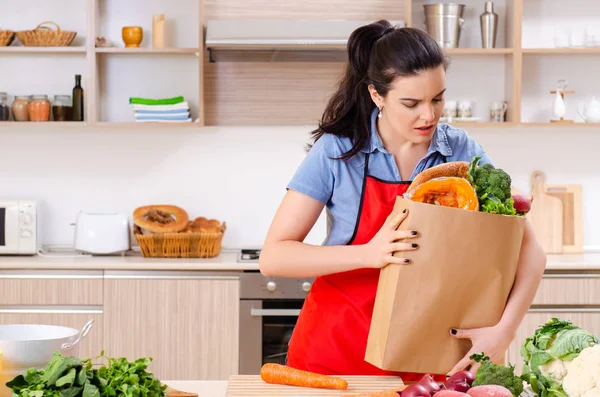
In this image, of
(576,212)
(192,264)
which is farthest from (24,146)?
(576,212)

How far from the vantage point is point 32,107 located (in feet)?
13.1

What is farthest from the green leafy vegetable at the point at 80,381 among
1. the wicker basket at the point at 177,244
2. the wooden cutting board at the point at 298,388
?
the wicker basket at the point at 177,244

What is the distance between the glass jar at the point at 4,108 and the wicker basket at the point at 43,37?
0.90ft

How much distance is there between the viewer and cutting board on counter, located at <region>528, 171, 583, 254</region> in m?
4.11

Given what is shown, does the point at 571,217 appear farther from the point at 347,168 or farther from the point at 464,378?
the point at 464,378

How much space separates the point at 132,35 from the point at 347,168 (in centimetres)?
236

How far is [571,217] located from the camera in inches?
165

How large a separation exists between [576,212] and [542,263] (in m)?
2.53

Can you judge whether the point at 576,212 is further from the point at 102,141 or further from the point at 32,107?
the point at 32,107

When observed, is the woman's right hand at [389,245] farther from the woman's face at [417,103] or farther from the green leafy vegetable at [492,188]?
the woman's face at [417,103]

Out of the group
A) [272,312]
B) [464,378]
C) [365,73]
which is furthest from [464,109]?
[464,378]

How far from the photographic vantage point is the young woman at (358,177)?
1.80m

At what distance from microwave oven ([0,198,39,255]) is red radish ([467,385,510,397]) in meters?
2.96

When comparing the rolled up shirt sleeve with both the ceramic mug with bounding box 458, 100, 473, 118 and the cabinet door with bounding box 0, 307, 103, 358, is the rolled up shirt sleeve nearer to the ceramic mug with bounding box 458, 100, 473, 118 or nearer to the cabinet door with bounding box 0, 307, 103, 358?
the cabinet door with bounding box 0, 307, 103, 358
